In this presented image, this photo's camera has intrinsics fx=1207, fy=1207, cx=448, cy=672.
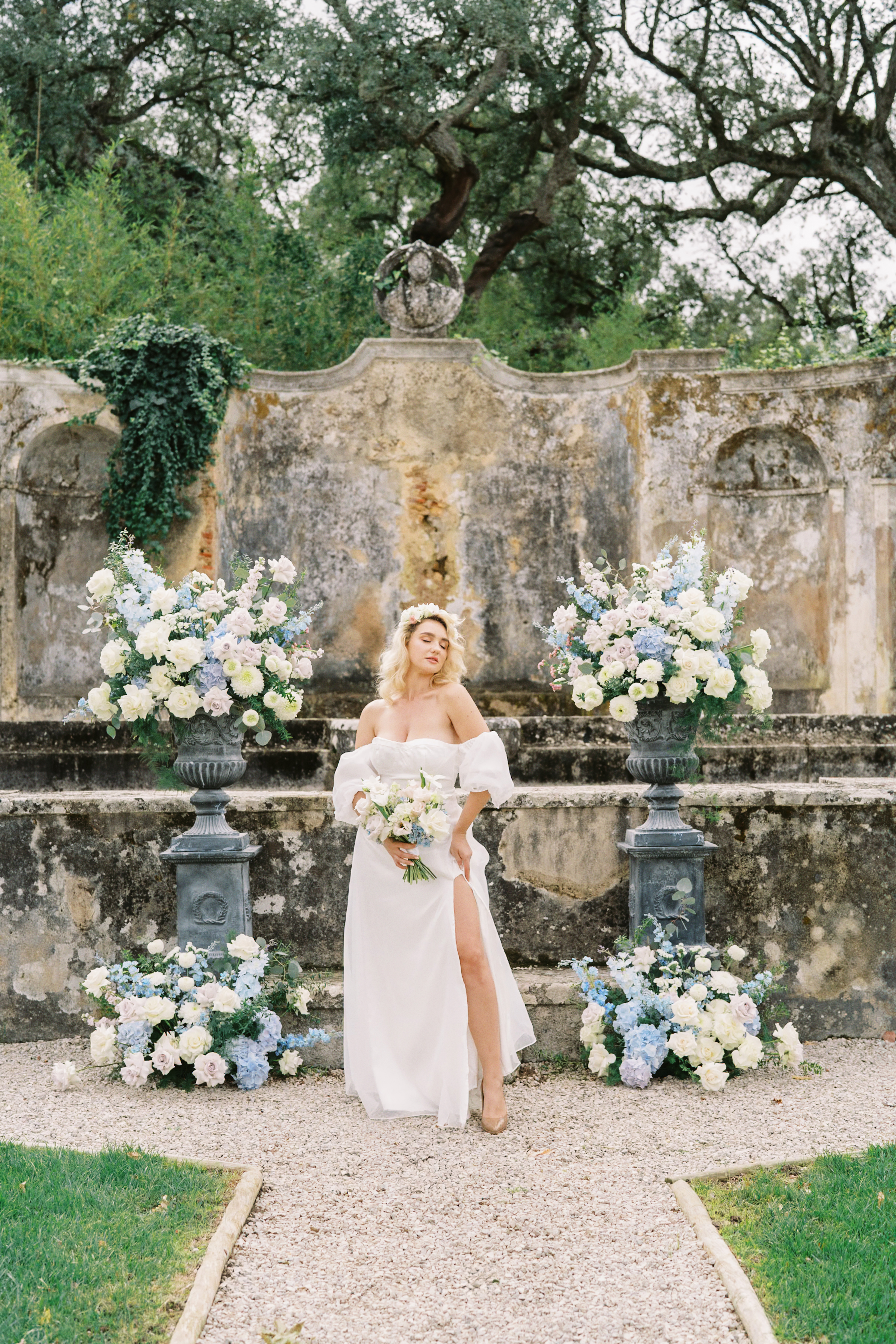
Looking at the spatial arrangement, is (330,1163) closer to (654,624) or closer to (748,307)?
(654,624)

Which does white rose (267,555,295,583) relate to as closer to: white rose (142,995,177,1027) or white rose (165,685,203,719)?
white rose (165,685,203,719)

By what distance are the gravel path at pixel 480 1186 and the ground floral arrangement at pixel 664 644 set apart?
1.48m

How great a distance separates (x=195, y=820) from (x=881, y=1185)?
294 cm

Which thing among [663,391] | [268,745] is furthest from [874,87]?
[268,745]

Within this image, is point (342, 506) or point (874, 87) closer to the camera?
point (342, 506)

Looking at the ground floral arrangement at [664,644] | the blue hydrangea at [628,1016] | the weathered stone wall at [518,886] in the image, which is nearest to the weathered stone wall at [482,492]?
the weathered stone wall at [518,886]

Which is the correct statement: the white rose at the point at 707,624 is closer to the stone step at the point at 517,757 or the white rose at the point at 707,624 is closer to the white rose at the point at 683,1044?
the white rose at the point at 683,1044

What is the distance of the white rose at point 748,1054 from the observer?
4.52 metres

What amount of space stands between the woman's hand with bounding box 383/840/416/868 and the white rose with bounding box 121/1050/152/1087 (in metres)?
1.29

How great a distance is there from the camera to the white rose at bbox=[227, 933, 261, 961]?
4.66 metres

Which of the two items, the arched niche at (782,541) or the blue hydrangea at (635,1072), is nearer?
the blue hydrangea at (635,1072)

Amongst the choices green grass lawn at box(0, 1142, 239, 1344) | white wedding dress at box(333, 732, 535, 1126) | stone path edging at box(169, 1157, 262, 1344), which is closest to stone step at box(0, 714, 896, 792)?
white wedding dress at box(333, 732, 535, 1126)

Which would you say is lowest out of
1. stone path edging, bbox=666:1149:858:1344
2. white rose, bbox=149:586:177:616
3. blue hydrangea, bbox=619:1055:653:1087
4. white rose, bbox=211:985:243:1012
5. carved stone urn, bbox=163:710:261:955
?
blue hydrangea, bbox=619:1055:653:1087

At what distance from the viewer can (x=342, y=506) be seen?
386 inches
